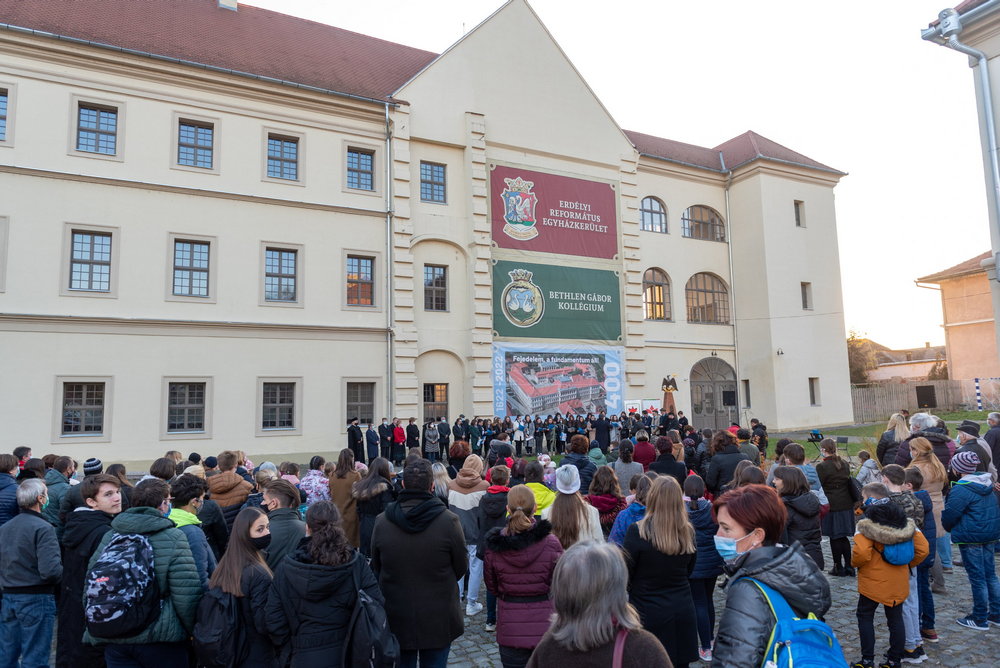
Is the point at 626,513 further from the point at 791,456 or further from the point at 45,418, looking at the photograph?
the point at 45,418

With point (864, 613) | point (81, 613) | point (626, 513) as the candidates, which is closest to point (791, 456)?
point (864, 613)

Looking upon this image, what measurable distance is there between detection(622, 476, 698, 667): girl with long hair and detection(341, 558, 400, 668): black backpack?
70.6 inches

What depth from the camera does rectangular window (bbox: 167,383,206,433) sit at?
63.6 ft

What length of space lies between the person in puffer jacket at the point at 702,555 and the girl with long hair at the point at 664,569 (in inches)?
41.9

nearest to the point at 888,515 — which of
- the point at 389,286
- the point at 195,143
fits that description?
the point at 389,286

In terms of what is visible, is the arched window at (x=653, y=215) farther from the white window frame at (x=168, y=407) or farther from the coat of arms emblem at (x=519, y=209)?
the white window frame at (x=168, y=407)

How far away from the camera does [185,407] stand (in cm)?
1958

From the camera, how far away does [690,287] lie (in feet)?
103

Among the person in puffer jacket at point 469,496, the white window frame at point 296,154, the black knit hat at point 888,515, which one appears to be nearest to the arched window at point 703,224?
the white window frame at point 296,154

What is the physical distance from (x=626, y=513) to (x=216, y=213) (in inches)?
746

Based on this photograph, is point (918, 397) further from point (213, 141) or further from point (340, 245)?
point (213, 141)

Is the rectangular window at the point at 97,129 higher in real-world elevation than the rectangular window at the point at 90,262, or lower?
higher

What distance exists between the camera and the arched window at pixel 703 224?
31831 millimetres

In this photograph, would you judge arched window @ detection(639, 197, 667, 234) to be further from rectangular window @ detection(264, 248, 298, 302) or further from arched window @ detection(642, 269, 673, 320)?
rectangular window @ detection(264, 248, 298, 302)
